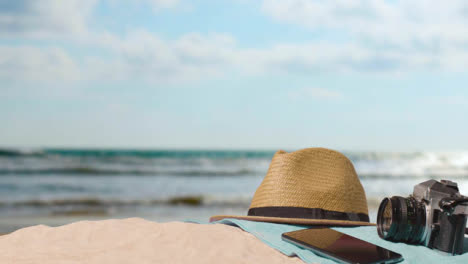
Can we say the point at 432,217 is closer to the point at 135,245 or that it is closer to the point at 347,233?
the point at 347,233

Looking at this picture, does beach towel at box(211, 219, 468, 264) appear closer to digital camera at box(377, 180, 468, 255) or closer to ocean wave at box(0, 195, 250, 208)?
digital camera at box(377, 180, 468, 255)

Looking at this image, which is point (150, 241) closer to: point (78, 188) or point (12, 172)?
point (78, 188)

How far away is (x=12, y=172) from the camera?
1005cm

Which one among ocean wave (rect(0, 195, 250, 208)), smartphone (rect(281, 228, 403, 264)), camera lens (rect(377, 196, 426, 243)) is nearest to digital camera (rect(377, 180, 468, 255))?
camera lens (rect(377, 196, 426, 243))

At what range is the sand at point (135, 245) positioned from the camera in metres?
1.57

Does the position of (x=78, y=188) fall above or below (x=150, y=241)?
below

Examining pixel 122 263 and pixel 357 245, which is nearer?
pixel 122 263

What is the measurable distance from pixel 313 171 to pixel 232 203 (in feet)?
14.4

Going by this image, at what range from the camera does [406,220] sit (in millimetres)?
1746

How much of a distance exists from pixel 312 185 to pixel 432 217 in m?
0.67

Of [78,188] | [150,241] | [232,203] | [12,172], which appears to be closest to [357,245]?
[150,241]

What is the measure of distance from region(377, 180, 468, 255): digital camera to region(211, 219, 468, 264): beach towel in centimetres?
3

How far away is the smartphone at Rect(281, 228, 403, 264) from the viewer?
60.4 inches

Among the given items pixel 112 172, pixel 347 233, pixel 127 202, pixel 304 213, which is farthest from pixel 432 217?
pixel 112 172
